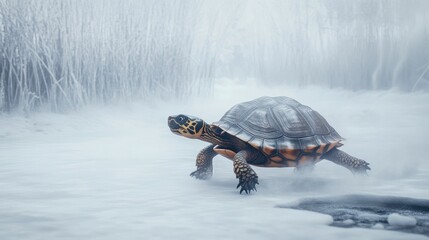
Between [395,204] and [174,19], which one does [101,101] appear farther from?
[395,204]

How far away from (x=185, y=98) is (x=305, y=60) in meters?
2.35

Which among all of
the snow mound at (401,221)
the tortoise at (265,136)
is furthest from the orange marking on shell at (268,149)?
the snow mound at (401,221)

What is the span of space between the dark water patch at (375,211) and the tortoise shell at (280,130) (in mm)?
390

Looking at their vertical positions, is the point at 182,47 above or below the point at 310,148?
below

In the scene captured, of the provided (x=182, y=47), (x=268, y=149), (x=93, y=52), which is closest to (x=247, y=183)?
(x=268, y=149)

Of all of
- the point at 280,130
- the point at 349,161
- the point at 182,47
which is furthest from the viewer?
the point at 182,47

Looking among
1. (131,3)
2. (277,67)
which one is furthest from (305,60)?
(131,3)

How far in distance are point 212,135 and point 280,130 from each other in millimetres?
306

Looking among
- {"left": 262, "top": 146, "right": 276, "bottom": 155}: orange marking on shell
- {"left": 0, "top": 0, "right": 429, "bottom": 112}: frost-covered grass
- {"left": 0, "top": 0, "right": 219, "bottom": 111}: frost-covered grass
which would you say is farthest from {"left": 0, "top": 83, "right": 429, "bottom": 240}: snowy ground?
{"left": 0, "top": 0, "right": 429, "bottom": 112}: frost-covered grass

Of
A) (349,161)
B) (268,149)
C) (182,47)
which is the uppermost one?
(268,149)

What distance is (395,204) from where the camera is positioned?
5.16ft

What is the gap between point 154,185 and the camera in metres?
1.89

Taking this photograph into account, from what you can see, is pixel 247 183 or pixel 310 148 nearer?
pixel 247 183

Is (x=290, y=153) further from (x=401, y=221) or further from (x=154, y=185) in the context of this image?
(x=401, y=221)
